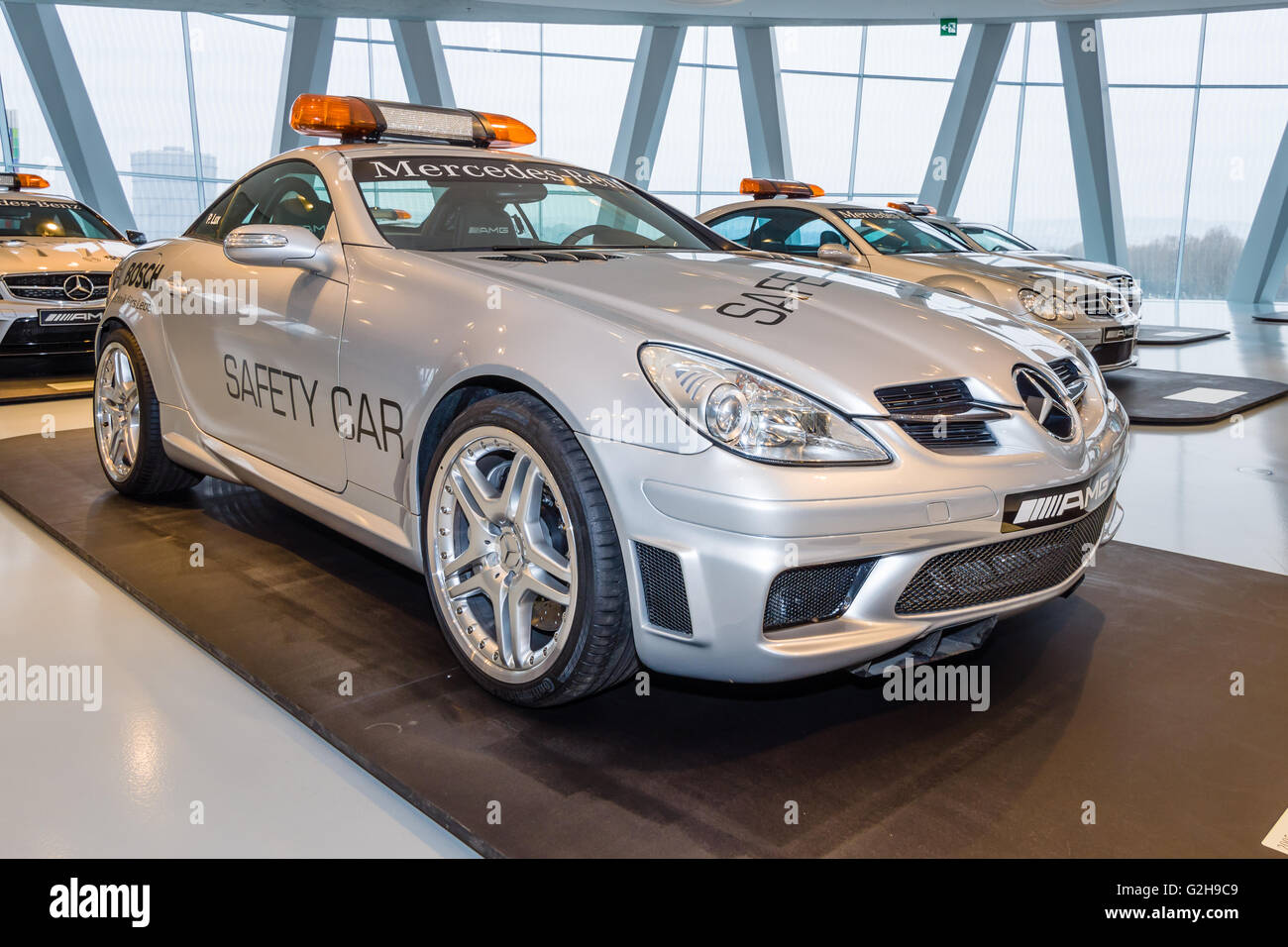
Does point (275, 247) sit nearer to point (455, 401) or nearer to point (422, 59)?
point (455, 401)

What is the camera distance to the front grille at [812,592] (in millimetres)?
1756

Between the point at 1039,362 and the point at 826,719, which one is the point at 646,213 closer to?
the point at 1039,362

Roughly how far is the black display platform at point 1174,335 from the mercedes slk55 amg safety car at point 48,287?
869 centimetres

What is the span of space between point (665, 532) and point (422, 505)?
2.45 ft

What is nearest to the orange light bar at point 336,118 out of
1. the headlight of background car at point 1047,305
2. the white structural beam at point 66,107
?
the headlight of background car at point 1047,305

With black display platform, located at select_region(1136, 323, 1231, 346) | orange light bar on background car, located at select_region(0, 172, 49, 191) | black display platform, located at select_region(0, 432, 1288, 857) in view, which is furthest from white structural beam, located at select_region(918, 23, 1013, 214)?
black display platform, located at select_region(0, 432, 1288, 857)

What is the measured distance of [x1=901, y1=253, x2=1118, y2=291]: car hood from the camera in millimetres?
6211

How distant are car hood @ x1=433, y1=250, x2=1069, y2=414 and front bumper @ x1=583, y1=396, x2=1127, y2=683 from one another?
20cm

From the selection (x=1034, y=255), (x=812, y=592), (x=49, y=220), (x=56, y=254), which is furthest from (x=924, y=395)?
(x=49, y=220)

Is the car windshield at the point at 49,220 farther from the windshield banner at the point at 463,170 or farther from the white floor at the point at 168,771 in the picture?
the white floor at the point at 168,771

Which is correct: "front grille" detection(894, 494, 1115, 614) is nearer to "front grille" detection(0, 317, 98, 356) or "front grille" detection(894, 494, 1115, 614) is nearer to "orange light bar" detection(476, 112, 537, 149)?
"orange light bar" detection(476, 112, 537, 149)

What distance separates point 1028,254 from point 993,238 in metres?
1.73

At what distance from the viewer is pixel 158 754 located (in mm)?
2025

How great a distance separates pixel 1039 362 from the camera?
2.24 meters
